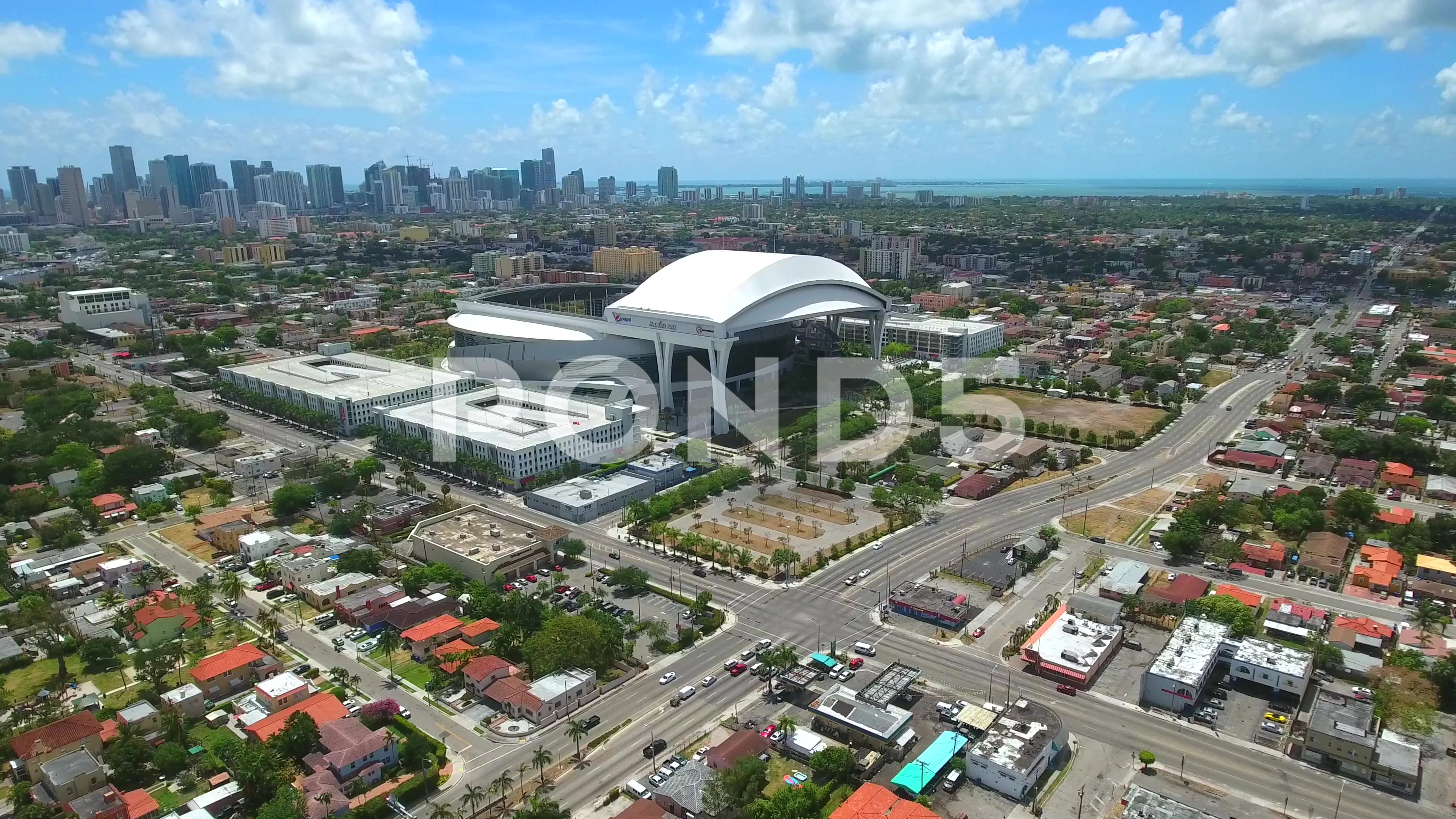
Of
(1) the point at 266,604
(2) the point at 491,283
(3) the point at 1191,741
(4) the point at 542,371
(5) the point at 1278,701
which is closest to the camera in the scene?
(3) the point at 1191,741

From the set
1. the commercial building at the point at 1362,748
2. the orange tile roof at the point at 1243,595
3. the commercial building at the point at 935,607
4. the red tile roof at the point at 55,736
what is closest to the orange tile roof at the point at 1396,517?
the orange tile roof at the point at 1243,595

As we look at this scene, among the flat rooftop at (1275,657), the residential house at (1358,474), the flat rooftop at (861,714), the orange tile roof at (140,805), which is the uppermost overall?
the residential house at (1358,474)

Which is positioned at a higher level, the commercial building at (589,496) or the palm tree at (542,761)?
the commercial building at (589,496)

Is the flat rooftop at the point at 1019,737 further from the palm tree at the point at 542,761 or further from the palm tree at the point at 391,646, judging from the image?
the palm tree at the point at 391,646

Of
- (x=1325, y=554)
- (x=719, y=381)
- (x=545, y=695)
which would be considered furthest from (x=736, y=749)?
(x=719, y=381)

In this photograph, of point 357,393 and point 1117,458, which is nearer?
point 1117,458

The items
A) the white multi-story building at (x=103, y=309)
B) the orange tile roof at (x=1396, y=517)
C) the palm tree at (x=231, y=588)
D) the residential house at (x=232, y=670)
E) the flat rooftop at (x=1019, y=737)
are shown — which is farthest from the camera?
the white multi-story building at (x=103, y=309)

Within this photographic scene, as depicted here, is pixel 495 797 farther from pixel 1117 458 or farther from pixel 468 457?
pixel 1117 458

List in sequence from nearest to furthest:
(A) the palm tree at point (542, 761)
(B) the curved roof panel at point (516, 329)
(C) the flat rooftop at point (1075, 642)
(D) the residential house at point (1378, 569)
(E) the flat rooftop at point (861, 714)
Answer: (A) the palm tree at point (542, 761)
(E) the flat rooftop at point (861, 714)
(C) the flat rooftop at point (1075, 642)
(D) the residential house at point (1378, 569)
(B) the curved roof panel at point (516, 329)

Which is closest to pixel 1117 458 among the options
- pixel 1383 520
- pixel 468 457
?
pixel 1383 520
